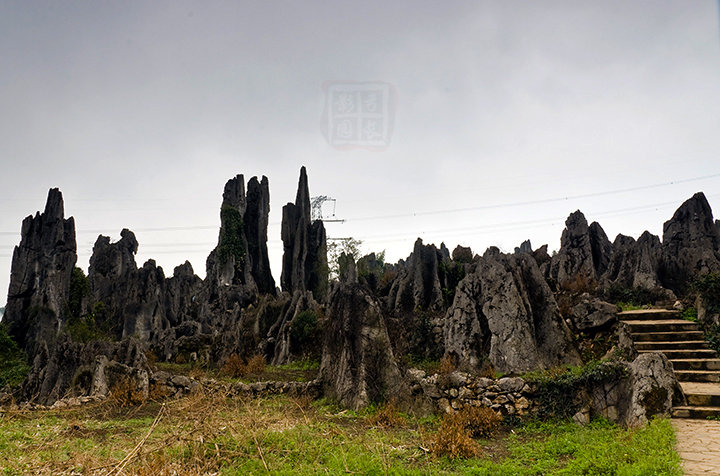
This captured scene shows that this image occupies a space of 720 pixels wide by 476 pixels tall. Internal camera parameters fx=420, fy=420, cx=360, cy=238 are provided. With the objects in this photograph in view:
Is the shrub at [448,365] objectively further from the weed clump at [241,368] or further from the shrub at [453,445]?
the weed clump at [241,368]

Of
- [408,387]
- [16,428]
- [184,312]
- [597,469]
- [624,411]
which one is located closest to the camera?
[597,469]

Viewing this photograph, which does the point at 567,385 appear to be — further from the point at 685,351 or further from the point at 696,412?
the point at 685,351

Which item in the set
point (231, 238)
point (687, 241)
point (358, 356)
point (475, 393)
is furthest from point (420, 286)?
point (231, 238)

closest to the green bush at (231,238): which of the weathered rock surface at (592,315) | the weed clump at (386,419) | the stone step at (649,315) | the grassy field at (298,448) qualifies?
the grassy field at (298,448)

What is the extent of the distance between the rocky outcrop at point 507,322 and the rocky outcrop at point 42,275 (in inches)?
1617

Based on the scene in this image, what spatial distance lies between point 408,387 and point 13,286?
50376 mm

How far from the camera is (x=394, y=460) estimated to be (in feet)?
25.4

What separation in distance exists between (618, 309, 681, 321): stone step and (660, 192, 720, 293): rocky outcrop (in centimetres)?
1063

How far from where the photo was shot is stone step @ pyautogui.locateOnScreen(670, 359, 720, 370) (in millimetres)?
12602

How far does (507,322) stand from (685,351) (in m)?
5.38

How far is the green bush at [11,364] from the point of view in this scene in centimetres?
2625

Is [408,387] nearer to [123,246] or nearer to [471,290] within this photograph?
[471,290]

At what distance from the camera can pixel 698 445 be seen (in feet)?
23.8

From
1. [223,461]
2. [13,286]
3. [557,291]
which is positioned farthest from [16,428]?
[13,286]
